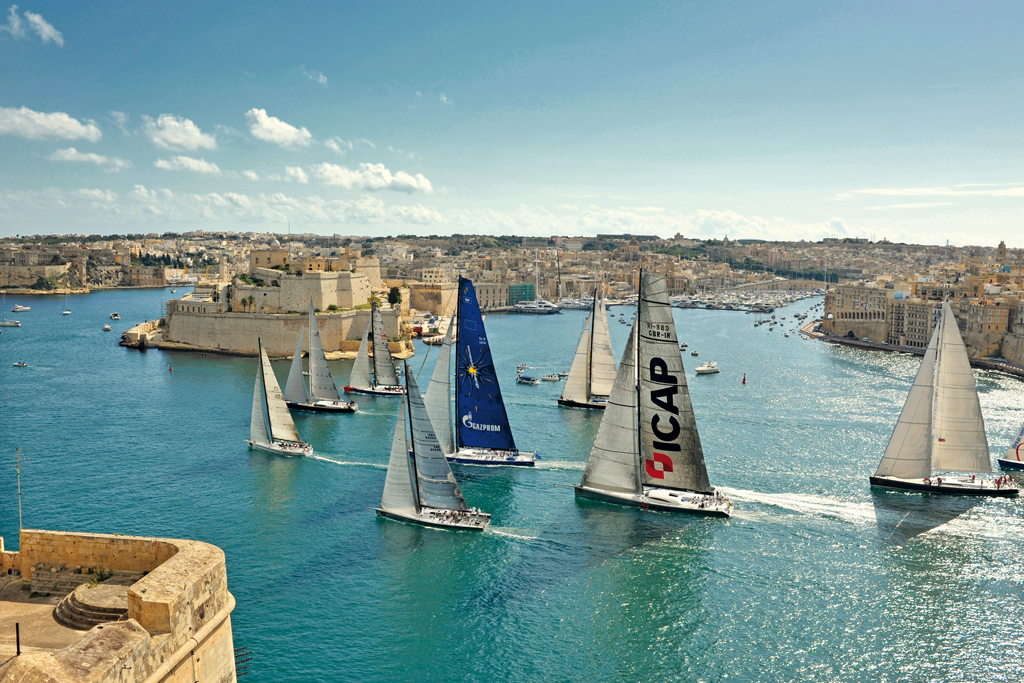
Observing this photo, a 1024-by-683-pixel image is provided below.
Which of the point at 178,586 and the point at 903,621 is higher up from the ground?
the point at 178,586

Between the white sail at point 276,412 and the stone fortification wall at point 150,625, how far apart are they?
54.4 feet

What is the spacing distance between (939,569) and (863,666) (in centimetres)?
446

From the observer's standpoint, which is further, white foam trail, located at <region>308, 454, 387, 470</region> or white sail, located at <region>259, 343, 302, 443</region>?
white sail, located at <region>259, 343, 302, 443</region>

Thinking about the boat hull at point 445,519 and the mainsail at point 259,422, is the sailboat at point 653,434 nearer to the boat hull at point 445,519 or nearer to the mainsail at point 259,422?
the boat hull at point 445,519

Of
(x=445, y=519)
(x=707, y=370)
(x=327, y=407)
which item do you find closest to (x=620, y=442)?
(x=445, y=519)

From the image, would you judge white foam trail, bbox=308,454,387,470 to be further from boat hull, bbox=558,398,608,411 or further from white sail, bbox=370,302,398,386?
white sail, bbox=370,302,398,386

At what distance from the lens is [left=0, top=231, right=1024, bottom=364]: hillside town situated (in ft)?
153

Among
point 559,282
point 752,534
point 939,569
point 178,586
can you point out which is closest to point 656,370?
point 752,534

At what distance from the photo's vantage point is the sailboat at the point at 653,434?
17625 mm

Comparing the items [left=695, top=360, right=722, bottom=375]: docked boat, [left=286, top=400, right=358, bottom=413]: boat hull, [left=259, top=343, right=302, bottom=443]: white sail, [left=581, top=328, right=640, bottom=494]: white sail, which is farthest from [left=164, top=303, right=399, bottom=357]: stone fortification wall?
[left=581, top=328, right=640, bottom=494]: white sail

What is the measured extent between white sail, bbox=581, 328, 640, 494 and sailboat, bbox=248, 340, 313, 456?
367 inches

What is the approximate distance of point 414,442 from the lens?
667 inches

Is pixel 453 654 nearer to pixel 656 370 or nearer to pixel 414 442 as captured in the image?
pixel 414 442

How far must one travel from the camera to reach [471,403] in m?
21.7
